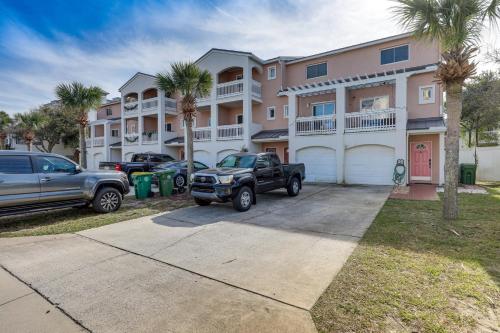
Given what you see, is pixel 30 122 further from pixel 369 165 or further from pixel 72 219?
pixel 369 165

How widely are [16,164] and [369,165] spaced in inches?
606

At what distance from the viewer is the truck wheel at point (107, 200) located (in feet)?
28.6

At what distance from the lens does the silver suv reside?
710 centimetres

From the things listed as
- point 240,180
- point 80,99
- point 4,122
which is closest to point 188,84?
point 240,180

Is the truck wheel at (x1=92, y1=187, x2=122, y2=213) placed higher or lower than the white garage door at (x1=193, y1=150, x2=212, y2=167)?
lower

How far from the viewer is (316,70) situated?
20.0m

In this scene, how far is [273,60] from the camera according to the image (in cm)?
2083

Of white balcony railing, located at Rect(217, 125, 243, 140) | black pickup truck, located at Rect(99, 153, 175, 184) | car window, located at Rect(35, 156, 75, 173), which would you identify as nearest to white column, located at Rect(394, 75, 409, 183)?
white balcony railing, located at Rect(217, 125, 243, 140)

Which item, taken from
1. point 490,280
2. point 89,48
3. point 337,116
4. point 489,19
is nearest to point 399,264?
point 490,280

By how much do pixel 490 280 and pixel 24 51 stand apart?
15668mm

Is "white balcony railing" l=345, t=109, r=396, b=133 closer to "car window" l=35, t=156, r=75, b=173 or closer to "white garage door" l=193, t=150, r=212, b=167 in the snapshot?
"white garage door" l=193, t=150, r=212, b=167

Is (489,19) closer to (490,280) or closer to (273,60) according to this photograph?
(490,280)

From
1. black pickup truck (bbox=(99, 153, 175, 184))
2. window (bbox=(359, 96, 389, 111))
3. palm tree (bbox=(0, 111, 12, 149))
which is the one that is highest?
palm tree (bbox=(0, 111, 12, 149))

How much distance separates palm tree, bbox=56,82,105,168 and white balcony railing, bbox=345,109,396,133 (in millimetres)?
16375
